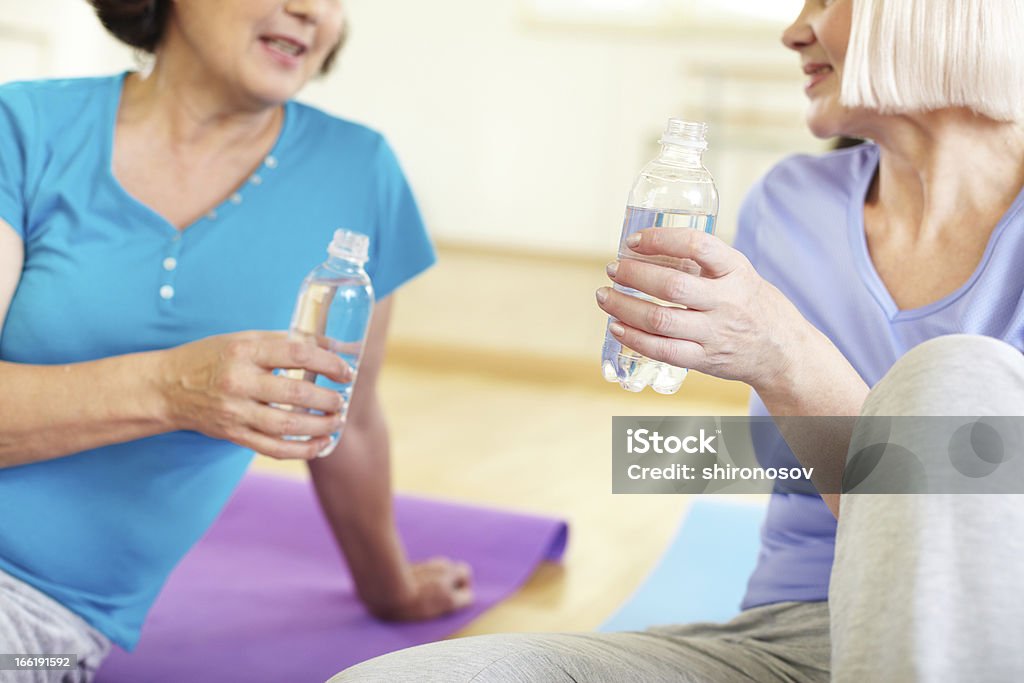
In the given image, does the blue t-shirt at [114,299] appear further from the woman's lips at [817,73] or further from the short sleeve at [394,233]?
the woman's lips at [817,73]

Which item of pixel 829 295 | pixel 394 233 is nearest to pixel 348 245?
pixel 394 233

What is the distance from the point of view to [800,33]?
4.97 feet

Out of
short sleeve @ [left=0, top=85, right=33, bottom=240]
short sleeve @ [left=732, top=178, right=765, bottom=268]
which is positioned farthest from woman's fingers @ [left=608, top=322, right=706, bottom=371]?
short sleeve @ [left=0, top=85, right=33, bottom=240]

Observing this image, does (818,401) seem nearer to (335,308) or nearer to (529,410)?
(335,308)

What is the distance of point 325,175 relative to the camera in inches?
64.2

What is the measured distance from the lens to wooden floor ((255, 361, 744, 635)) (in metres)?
2.52

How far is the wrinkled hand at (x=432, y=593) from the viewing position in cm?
215

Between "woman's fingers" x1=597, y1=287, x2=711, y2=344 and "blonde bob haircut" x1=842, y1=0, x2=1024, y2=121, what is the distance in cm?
48

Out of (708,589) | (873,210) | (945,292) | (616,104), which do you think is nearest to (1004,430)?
(945,292)

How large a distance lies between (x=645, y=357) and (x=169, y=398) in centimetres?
54

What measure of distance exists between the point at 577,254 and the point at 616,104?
0.69 metres

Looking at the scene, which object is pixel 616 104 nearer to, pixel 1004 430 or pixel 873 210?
pixel 873 210

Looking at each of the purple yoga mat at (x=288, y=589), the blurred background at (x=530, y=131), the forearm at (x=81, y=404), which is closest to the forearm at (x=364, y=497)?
the purple yoga mat at (x=288, y=589)

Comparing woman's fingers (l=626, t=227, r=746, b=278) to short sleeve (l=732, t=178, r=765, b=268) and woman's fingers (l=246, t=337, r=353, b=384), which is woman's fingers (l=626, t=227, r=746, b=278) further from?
short sleeve (l=732, t=178, r=765, b=268)
